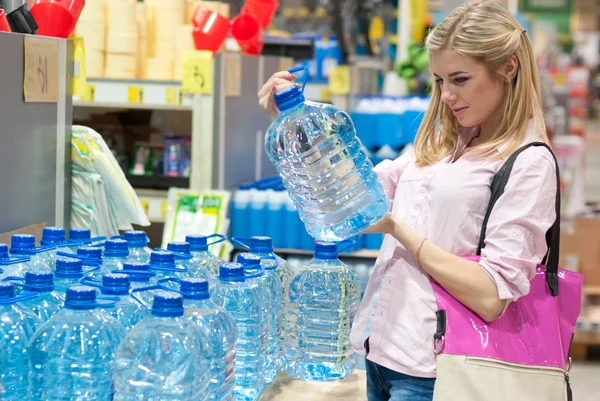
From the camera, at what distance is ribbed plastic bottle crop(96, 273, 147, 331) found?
1905 millimetres

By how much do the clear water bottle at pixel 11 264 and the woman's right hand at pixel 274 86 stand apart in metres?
0.73

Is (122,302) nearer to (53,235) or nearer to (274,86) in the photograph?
(53,235)

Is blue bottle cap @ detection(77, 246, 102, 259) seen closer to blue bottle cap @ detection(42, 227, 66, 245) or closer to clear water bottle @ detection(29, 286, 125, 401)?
blue bottle cap @ detection(42, 227, 66, 245)

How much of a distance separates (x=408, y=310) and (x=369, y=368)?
0.21 metres

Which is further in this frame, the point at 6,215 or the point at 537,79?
the point at 6,215

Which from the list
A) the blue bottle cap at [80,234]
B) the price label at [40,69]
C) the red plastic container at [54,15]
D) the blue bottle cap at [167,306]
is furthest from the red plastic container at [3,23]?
the blue bottle cap at [167,306]

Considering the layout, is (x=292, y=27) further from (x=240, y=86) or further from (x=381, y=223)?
(x=381, y=223)

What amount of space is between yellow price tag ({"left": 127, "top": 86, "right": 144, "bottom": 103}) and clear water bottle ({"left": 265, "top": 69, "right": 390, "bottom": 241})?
274 cm

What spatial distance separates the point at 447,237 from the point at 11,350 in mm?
1060

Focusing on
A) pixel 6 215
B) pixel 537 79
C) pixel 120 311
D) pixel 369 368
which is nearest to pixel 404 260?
pixel 369 368

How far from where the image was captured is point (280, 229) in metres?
5.30

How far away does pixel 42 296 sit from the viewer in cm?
194

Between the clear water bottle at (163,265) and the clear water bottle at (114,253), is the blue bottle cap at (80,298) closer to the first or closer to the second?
the clear water bottle at (163,265)

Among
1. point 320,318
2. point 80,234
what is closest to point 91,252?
point 80,234
